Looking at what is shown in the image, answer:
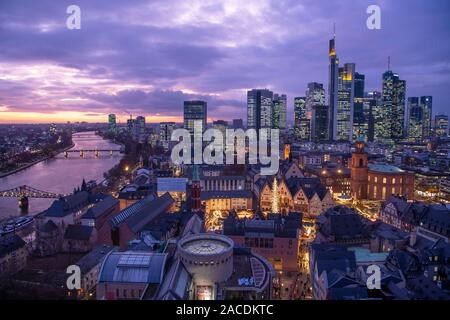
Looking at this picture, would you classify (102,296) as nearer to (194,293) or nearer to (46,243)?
(194,293)

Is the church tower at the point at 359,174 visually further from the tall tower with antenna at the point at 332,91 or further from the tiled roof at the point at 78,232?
the tall tower with antenna at the point at 332,91

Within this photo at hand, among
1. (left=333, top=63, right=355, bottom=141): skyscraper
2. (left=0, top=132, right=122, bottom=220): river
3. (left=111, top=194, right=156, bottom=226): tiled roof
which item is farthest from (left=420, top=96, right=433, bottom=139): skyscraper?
(left=111, top=194, right=156, bottom=226): tiled roof

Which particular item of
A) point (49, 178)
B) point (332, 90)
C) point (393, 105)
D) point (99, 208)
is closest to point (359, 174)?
point (99, 208)

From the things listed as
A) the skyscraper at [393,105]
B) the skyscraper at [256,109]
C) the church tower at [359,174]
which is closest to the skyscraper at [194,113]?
the skyscraper at [256,109]

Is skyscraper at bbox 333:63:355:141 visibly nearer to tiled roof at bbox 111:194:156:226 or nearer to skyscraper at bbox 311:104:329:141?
skyscraper at bbox 311:104:329:141

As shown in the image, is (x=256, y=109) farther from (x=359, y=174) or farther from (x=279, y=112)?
(x=359, y=174)
